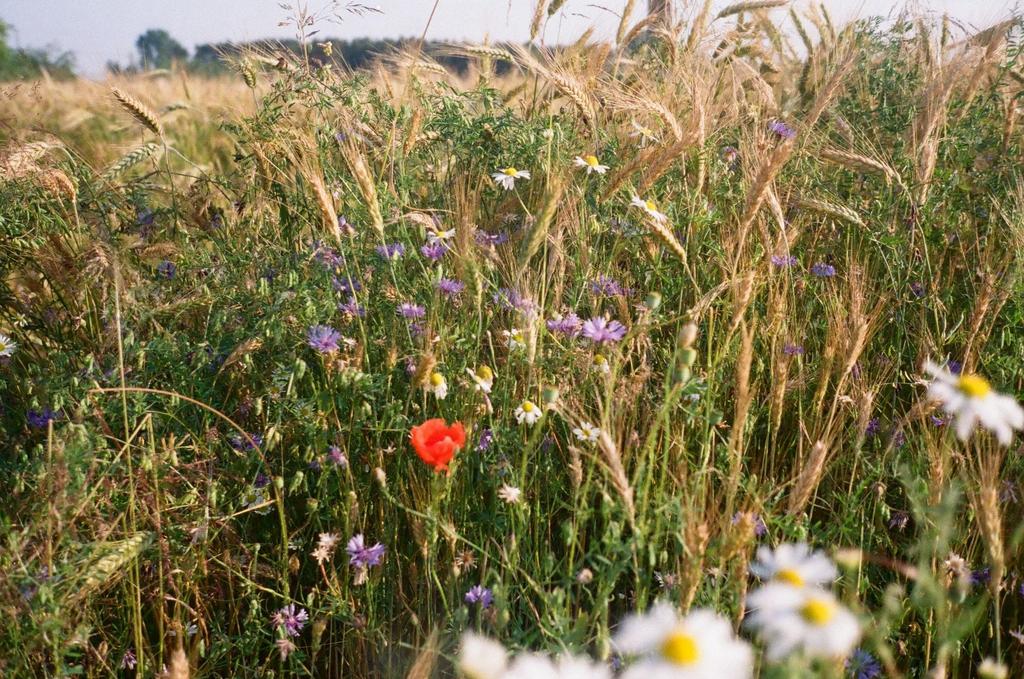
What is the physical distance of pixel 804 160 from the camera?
9.61ft

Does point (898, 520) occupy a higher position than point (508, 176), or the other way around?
point (508, 176)

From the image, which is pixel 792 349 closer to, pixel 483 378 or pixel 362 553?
pixel 483 378

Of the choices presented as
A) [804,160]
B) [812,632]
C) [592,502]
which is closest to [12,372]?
[592,502]

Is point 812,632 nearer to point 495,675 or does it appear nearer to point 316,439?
point 495,675

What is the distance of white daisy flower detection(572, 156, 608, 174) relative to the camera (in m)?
2.26

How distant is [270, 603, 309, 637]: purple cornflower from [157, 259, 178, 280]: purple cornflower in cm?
111

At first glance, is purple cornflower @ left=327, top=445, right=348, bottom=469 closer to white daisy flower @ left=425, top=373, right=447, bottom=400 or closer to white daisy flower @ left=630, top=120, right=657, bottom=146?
white daisy flower @ left=425, top=373, right=447, bottom=400

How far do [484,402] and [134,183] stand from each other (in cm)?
160

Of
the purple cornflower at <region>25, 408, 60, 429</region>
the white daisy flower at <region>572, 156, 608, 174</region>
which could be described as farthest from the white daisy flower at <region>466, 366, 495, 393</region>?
the purple cornflower at <region>25, 408, 60, 429</region>

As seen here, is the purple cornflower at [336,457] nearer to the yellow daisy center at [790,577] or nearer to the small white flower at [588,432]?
the small white flower at [588,432]

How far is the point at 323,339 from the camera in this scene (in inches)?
68.7

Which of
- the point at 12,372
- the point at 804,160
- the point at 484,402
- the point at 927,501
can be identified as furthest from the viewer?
the point at 804,160

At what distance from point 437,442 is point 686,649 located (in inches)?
28.6

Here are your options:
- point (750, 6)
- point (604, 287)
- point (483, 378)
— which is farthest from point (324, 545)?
point (750, 6)
